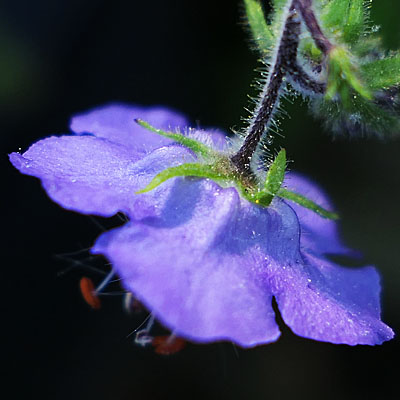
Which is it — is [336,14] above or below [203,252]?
above

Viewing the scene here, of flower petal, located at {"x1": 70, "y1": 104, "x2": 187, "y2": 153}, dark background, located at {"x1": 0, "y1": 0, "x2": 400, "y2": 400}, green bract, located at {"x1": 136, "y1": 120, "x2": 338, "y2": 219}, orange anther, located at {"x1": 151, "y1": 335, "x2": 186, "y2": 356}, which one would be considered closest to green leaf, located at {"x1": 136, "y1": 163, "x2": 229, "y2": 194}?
green bract, located at {"x1": 136, "y1": 120, "x2": 338, "y2": 219}

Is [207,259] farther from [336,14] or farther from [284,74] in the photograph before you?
[336,14]

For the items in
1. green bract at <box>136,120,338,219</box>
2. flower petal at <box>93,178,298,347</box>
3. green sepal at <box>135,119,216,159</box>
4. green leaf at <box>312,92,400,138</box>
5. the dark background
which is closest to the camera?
flower petal at <box>93,178,298,347</box>

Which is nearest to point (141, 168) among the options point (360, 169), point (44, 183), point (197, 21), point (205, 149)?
point (205, 149)

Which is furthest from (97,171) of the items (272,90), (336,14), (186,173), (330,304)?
(336,14)

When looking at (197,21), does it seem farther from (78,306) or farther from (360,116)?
(360,116)

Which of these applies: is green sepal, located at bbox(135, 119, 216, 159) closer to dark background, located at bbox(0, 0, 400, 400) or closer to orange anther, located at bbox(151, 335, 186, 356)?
orange anther, located at bbox(151, 335, 186, 356)

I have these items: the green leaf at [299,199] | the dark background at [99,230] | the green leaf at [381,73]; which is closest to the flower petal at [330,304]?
the green leaf at [299,199]
